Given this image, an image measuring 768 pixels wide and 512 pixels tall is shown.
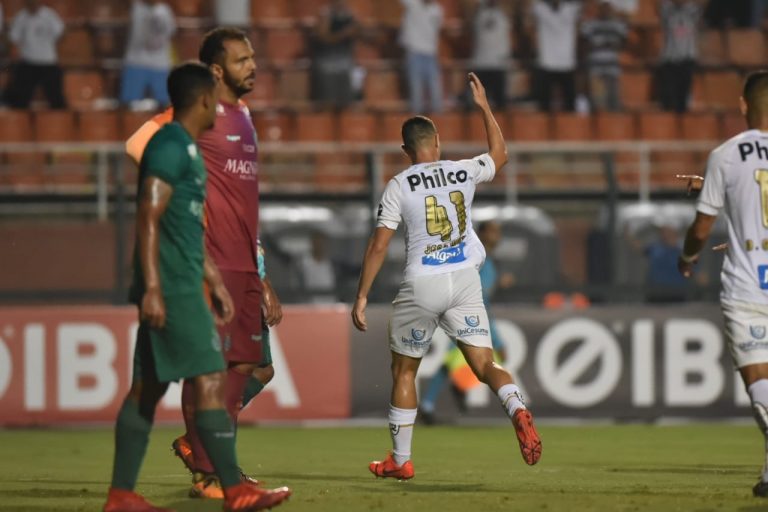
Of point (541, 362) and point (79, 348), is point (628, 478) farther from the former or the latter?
point (79, 348)

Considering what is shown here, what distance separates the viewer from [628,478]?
1017 centimetres

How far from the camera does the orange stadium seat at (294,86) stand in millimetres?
22812

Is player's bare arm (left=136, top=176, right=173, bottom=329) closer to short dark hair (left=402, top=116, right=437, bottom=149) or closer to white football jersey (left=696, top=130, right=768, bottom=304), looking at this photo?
short dark hair (left=402, top=116, right=437, bottom=149)

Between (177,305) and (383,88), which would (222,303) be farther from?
(383,88)

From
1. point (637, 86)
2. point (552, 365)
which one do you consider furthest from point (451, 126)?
point (552, 365)

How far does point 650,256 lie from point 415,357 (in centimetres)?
797

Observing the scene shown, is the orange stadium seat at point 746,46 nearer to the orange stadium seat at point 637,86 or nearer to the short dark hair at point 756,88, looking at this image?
the orange stadium seat at point 637,86

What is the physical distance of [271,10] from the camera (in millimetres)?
24266

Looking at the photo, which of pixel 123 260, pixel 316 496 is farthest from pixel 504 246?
pixel 316 496

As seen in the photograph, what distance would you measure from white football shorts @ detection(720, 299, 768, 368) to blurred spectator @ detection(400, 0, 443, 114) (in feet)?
45.3

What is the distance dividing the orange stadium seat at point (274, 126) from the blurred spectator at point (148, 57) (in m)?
1.40

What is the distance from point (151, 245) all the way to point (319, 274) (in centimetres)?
962

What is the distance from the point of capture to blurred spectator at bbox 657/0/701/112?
23.0m

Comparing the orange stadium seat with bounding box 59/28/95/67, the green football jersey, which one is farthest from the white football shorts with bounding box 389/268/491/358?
the orange stadium seat with bounding box 59/28/95/67
